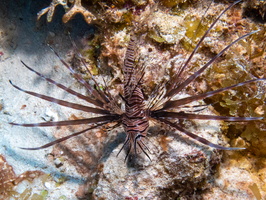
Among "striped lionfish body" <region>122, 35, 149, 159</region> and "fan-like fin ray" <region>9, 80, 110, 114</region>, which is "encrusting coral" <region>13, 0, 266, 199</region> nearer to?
"striped lionfish body" <region>122, 35, 149, 159</region>

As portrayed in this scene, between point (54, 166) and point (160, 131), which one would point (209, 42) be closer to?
point (160, 131)

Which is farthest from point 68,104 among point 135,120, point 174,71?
point 174,71

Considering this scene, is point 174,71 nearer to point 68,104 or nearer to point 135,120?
point 135,120

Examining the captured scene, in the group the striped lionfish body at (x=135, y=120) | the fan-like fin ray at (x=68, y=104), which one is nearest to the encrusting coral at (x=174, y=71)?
the striped lionfish body at (x=135, y=120)

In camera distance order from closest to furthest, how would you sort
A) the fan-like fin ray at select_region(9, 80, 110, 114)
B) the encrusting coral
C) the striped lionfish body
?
the fan-like fin ray at select_region(9, 80, 110, 114) < the striped lionfish body < the encrusting coral

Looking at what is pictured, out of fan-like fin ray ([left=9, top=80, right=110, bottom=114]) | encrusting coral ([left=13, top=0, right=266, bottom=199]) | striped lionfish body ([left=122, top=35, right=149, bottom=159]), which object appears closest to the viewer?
fan-like fin ray ([left=9, top=80, right=110, bottom=114])

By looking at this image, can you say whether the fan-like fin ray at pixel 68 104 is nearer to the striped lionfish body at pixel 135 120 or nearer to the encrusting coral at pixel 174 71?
the striped lionfish body at pixel 135 120

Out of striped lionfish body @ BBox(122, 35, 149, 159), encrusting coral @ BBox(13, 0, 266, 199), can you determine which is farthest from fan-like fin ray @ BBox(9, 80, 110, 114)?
encrusting coral @ BBox(13, 0, 266, 199)

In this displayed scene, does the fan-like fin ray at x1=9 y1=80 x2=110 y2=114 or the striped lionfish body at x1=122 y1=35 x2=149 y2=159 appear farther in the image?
the striped lionfish body at x1=122 y1=35 x2=149 y2=159

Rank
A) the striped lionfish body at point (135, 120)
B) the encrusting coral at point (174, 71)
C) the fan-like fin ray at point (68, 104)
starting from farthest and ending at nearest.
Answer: the encrusting coral at point (174, 71), the striped lionfish body at point (135, 120), the fan-like fin ray at point (68, 104)

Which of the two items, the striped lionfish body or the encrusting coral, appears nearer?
the striped lionfish body

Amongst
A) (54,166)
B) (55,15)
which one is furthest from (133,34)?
(54,166)
